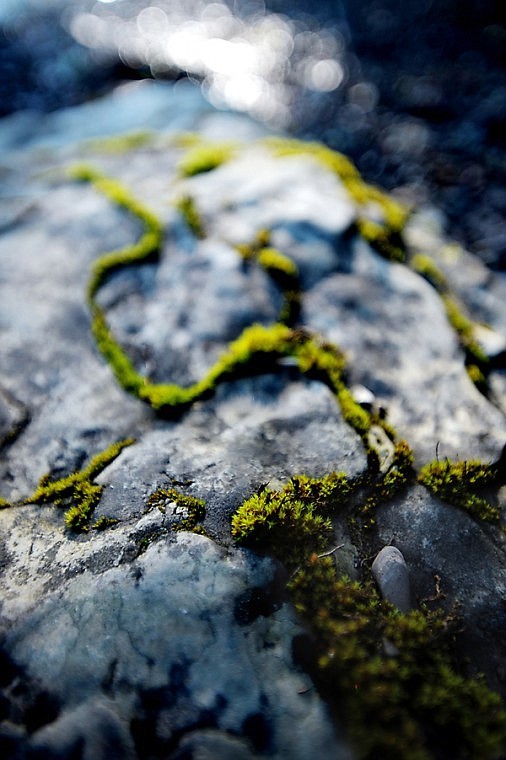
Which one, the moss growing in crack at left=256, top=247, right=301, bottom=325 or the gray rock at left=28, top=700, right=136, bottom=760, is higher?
the moss growing in crack at left=256, top=247, right=301, bottom=325

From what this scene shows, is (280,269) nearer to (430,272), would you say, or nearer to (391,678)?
(430,272)

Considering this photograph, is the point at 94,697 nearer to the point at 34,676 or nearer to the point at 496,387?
the point at 34,676

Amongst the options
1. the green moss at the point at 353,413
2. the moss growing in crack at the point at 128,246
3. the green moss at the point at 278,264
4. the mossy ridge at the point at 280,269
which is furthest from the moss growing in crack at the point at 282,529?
the moss growing in crack at the point at 128,246

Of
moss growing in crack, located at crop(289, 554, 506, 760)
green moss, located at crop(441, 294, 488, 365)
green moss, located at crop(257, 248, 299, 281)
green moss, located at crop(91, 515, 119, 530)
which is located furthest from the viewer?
green moss, located at crop(257, 248, 299, 281)

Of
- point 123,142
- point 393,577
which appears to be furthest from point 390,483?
point 123,142

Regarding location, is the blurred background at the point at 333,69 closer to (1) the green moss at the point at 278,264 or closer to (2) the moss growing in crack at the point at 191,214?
(1) the green moss at the point at 278,264

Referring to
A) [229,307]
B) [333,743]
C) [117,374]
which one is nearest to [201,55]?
[229,307]

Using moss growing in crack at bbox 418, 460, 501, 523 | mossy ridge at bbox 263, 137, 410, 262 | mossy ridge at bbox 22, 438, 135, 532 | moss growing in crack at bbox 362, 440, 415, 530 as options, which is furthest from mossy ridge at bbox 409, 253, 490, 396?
mossy ridge at bbox 22, 438, 135, 532

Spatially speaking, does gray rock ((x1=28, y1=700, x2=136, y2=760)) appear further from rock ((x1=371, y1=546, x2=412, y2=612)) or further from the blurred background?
the blurred background
